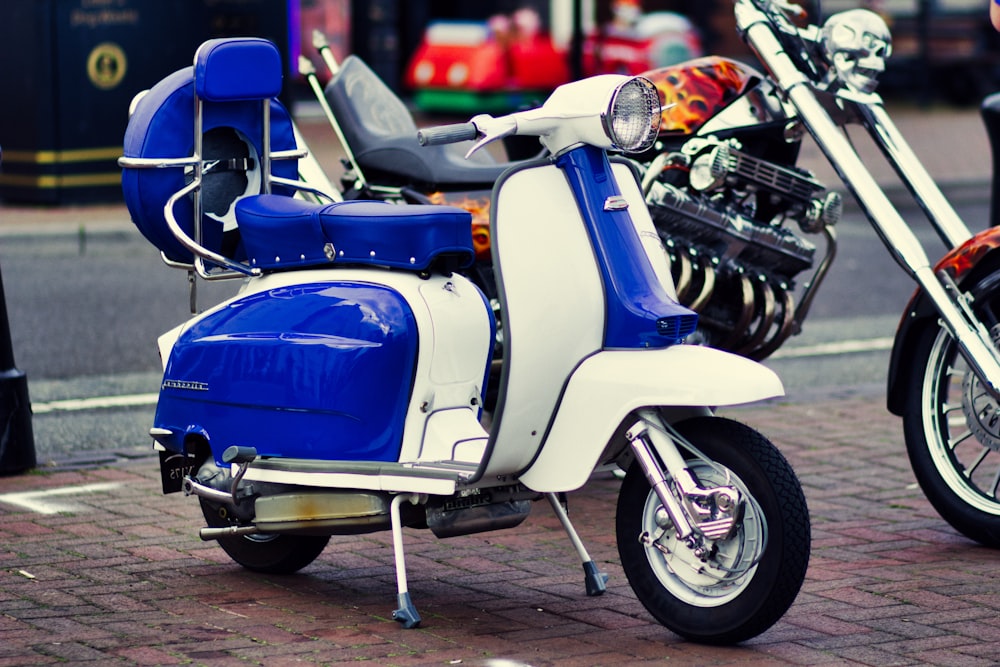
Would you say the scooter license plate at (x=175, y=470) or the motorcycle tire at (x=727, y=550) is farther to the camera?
the scooter license plate at (x=175, y=470)

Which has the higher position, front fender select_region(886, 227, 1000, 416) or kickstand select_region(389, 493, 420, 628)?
front fender select_region(886, 227, 1000, 416)

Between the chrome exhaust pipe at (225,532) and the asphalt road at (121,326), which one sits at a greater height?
the chrome exhaust pipe at (225,532)

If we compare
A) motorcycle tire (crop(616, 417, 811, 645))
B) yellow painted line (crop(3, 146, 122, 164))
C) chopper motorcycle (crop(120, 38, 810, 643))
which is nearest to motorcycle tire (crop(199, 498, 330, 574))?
chopper motorcycle (crop(120, 38, 810, 643))

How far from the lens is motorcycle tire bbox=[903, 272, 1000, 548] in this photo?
16.8ft

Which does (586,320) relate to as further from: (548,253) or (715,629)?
(715,629)

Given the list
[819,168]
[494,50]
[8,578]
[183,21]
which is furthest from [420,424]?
[494,50]

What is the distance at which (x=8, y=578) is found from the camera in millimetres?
4883

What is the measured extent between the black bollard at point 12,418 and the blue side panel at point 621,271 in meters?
2.72

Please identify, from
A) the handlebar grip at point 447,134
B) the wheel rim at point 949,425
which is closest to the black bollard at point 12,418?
the handlebar grip at point 447,134

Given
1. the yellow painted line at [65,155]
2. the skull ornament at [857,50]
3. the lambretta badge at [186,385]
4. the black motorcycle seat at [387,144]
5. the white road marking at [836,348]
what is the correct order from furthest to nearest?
the yellow painted line at [65,155] < the white road marking at [836,348] < the black motorcycle seat at [387,144] < the skull ornament at [857,50] < the lambretta badge at [186,385]

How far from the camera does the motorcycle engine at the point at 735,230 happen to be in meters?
5.52

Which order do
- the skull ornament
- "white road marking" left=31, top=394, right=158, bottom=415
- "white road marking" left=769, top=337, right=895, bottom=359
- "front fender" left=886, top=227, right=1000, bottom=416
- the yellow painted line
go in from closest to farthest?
"front fender" left=886, top=227, right=1000, bottom=416, the skull ornament, "white road marking" left=31, top=394, right=158, bottom=415, "white road marking" left=769, top=337, right=895, bottom=359, the yellow painted line

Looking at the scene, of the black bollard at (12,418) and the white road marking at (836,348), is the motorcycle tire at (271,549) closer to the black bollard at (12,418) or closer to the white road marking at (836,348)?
the black bollard at (12,418)

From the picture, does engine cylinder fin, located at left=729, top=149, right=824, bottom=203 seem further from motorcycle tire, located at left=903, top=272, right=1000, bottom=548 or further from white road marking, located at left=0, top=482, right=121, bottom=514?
white road marking, located at left=0, top=482, right=121, bottom=514
